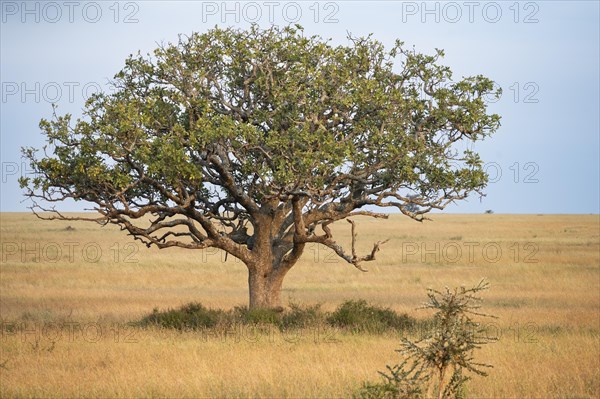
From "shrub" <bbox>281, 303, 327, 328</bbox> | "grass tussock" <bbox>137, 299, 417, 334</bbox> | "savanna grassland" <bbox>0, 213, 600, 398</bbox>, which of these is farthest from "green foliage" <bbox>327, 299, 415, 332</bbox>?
"savanna grassland" <bbox>0, 213, 600, 398</bbox>

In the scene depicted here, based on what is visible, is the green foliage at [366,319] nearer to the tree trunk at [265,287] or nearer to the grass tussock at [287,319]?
the grass tussock at [287,319]

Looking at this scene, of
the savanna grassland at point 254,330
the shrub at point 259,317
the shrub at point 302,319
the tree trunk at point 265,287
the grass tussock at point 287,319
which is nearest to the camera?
the savanna grassland at point 254,330

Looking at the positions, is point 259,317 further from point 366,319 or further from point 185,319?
point 366,319

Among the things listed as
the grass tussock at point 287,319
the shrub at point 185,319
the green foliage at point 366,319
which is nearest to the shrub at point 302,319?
the grass tussock at point 287,319

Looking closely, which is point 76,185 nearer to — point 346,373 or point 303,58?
point 303,58

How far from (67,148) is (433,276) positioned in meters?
26.1

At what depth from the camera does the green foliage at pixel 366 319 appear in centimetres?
2598

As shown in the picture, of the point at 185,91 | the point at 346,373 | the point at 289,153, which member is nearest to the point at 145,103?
the point at 185,91

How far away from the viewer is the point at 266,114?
24781 mm

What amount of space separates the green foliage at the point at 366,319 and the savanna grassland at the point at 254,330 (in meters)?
0.88

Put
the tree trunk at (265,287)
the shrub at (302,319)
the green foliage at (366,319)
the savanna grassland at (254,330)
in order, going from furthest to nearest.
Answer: the tree trunk at (265,287) < the shrub at (302,319) < the green foliage at (366,319) < the savanna grassland at (254,330)

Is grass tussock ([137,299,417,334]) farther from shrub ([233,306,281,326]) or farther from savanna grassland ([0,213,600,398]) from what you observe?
savanna grassland ([0,213,600,398])

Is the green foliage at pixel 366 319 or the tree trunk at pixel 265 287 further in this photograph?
the tree trunk at pixel 265 287

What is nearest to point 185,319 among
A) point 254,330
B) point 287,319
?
point 254,330
